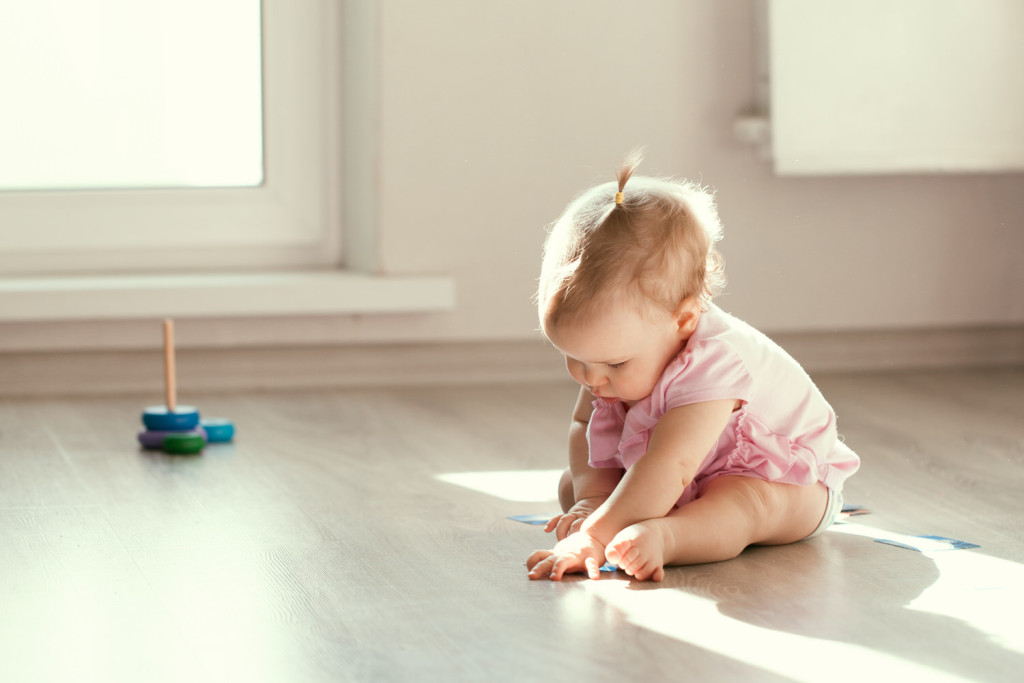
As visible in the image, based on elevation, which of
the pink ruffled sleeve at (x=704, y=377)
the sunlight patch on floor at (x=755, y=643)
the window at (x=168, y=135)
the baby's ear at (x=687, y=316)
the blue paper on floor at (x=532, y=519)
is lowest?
the blue paper on floor at (x=532, y=519)

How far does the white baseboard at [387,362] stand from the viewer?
80.2 inches

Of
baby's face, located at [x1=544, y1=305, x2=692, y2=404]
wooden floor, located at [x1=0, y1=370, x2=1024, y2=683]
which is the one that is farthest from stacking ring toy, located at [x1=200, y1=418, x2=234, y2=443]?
baby's face, located at [x1=544, y1=305, x2=692, y2=404]

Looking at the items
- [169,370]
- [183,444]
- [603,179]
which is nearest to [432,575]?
[183,444]

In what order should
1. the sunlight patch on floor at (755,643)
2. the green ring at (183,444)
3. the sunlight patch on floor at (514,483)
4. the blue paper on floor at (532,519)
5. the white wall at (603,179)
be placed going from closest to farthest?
the sunlight patch on floor at (755,643) → the blue paper on floor at (532,519) → the sunlight patch on floor at (514,483) → the green ring at (183,444) → the white wall at (603,179)

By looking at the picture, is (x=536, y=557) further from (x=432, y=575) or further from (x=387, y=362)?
(x=387, y=362)

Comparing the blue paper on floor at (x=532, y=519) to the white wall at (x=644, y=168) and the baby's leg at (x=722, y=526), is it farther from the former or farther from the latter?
the white wall at (x=644, y=168)

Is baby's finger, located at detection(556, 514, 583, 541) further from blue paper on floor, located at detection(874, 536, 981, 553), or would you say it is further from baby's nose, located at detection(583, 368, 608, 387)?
blue paper on floor, located at detection(874, 536, 981, 553)

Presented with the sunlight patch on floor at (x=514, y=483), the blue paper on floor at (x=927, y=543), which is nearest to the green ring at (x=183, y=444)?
the sunlight patch on floor at (x=514, y=483)

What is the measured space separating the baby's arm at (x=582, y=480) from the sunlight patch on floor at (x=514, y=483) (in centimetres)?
9

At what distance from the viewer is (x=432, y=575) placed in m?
1.02

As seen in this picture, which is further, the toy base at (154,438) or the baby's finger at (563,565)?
the toy base at (154,438)

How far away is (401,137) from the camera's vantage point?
6.84 feet

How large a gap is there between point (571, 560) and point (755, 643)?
20cm

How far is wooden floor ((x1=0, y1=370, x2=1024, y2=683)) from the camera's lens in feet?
2.68
